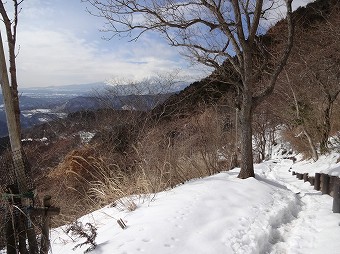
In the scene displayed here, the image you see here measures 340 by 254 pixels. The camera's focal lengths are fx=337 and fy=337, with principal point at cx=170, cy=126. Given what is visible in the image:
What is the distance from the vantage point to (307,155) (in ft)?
51.5

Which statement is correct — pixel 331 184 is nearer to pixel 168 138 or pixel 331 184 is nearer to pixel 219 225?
pixel 219 225

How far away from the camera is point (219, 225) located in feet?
14.1

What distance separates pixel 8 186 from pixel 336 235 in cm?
408

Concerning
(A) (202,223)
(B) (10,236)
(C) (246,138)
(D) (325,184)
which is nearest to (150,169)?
(C) (246,138)

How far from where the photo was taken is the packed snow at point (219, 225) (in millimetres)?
3727

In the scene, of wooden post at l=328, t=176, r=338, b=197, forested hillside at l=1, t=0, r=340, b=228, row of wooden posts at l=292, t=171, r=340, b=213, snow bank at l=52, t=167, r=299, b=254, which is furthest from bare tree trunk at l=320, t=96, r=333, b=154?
snow bank at l=52, t=167, r=299, b=254

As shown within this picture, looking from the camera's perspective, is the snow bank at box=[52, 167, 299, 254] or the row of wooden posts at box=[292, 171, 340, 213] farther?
the row of wooden posts at box=[292, 171, 340, 213]

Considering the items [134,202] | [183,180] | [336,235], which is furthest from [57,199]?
[336,235]

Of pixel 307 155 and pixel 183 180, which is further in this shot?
pixel 307 155

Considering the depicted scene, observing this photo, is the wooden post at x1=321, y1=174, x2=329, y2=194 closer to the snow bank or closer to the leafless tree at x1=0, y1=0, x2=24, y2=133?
the snow bank

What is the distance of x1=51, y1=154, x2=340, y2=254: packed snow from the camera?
12.2 feet

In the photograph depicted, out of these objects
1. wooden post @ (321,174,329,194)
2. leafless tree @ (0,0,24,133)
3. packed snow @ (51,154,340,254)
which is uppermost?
leafless tree @ (0,0,24,133)

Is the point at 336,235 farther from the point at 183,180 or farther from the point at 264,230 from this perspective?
the point at 183,180

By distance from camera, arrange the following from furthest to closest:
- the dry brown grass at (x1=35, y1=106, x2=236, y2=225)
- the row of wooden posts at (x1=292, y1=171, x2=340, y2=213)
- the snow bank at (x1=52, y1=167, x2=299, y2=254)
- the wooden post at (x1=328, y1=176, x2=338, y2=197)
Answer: the wooden post at (x1=328, y1=176, x2=338, y2=197) < the dry brown grass at (x1=35, y1=106, x2=236, y2=225) < the row of wooden posts at (x1=292, y1=171, x2=340, y2=213) < the snow bank at (x1=52, y1=167, x2=299, y2=254)
